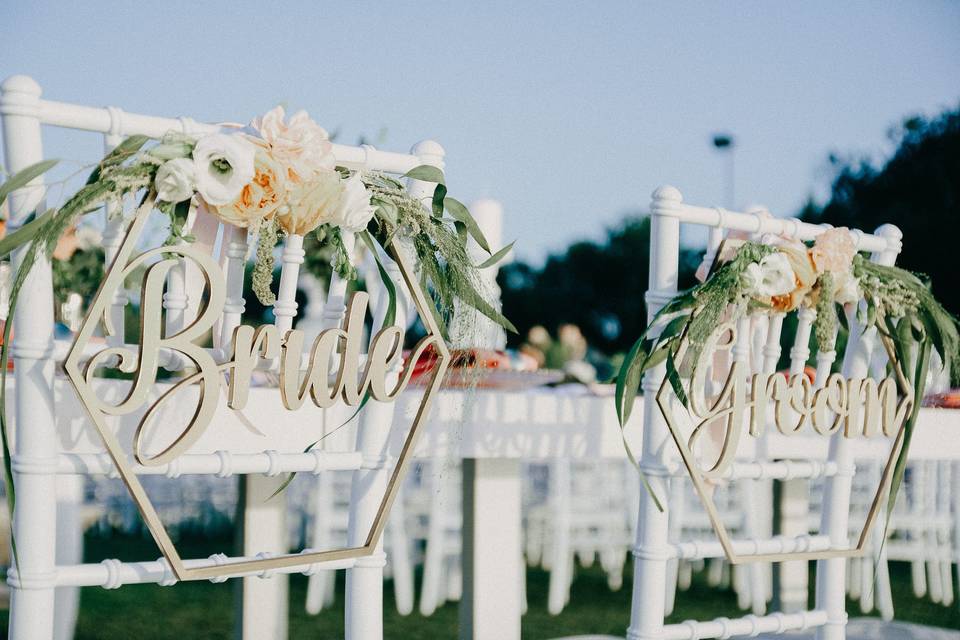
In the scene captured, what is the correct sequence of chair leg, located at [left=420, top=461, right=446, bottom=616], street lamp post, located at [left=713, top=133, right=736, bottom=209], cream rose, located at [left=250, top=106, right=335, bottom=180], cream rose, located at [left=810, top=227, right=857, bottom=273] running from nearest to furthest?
cream rose, located at [left=250, top=106, right=335, bottom=180] < cream rose, located at [left=810, top=227, right=857, bottom=273] < chair leg, located at [left=420, top=461, right=446, bottom=616] < street lamp post, located at [left=713, top=133, right=736, bottom=209]

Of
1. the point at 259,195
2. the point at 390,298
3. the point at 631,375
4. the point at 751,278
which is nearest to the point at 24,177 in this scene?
the point at 259,195

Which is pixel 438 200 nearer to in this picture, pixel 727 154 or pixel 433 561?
pixel 433 561

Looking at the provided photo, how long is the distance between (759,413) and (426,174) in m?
0.73

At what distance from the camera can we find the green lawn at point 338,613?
378 cm

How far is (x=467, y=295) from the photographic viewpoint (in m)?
1.52

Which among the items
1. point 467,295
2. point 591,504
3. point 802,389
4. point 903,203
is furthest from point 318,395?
point 903,203

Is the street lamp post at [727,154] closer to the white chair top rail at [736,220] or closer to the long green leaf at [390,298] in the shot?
the white chair top rail at [736,220]

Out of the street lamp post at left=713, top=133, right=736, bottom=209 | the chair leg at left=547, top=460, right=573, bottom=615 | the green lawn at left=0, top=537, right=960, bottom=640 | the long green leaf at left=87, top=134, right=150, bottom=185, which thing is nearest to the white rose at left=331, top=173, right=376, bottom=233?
the long green leaf at left=87, top=134, right=150, bottom=185

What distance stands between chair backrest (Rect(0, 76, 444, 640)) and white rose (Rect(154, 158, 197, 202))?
7 centimetres

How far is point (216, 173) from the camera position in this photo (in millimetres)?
1289

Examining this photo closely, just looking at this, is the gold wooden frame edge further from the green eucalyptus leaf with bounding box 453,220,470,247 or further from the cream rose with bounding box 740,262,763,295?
the green eucalyptus leaf with bounding box 453,220,470,247

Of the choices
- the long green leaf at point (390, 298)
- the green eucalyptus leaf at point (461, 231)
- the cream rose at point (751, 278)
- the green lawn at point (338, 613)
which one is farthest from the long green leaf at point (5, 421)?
the green lawn at point (338, 613)

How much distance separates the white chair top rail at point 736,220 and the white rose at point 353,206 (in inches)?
21.6

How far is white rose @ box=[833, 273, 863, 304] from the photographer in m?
1.83
